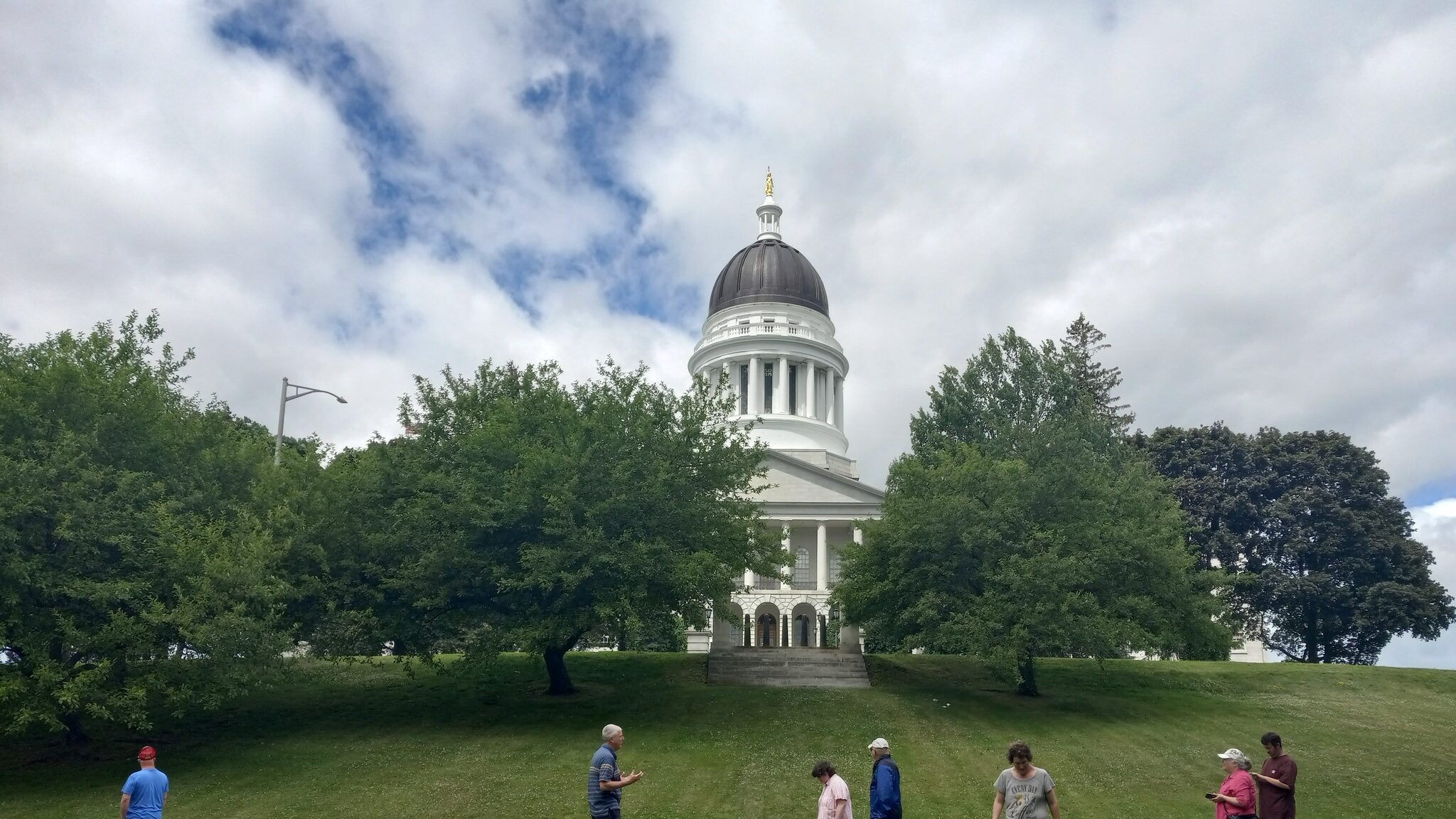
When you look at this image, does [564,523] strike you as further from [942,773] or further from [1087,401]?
[1087,401]

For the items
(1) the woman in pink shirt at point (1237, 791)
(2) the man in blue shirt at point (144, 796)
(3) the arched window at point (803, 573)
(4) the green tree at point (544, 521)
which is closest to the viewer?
(1) the woman in pink shirt at point (1237, 791)

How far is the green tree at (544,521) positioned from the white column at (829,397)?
122 feet

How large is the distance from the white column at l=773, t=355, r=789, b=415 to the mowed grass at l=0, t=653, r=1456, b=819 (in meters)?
29.7

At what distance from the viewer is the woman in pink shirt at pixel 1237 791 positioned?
11406mm

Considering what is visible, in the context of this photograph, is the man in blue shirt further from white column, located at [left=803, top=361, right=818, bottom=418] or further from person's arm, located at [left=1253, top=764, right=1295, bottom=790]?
white column, located at [left=803, top=361, right=818, bottom=418]

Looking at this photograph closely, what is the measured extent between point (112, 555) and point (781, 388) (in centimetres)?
4583

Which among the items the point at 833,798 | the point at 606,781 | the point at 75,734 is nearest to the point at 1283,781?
the point at 833,798

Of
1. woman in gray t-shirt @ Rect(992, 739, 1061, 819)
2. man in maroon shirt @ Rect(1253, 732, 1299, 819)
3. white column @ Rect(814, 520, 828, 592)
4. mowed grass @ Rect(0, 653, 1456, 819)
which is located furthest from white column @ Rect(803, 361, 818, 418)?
woman in gray t-shirt @ Rect(992, 739, 1061, 819)

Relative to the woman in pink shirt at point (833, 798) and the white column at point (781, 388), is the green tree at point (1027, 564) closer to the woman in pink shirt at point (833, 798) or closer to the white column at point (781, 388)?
the woman in pink shirt at point (833, 798)

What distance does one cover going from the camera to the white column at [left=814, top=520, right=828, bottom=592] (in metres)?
53.9

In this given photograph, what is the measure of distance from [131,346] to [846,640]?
78.8 ft

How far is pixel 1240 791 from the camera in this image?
37.6 ft

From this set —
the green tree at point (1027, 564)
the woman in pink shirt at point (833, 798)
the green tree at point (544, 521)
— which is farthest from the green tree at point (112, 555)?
the green tree at point (1027, 564)

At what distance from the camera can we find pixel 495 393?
3114 centimetres
